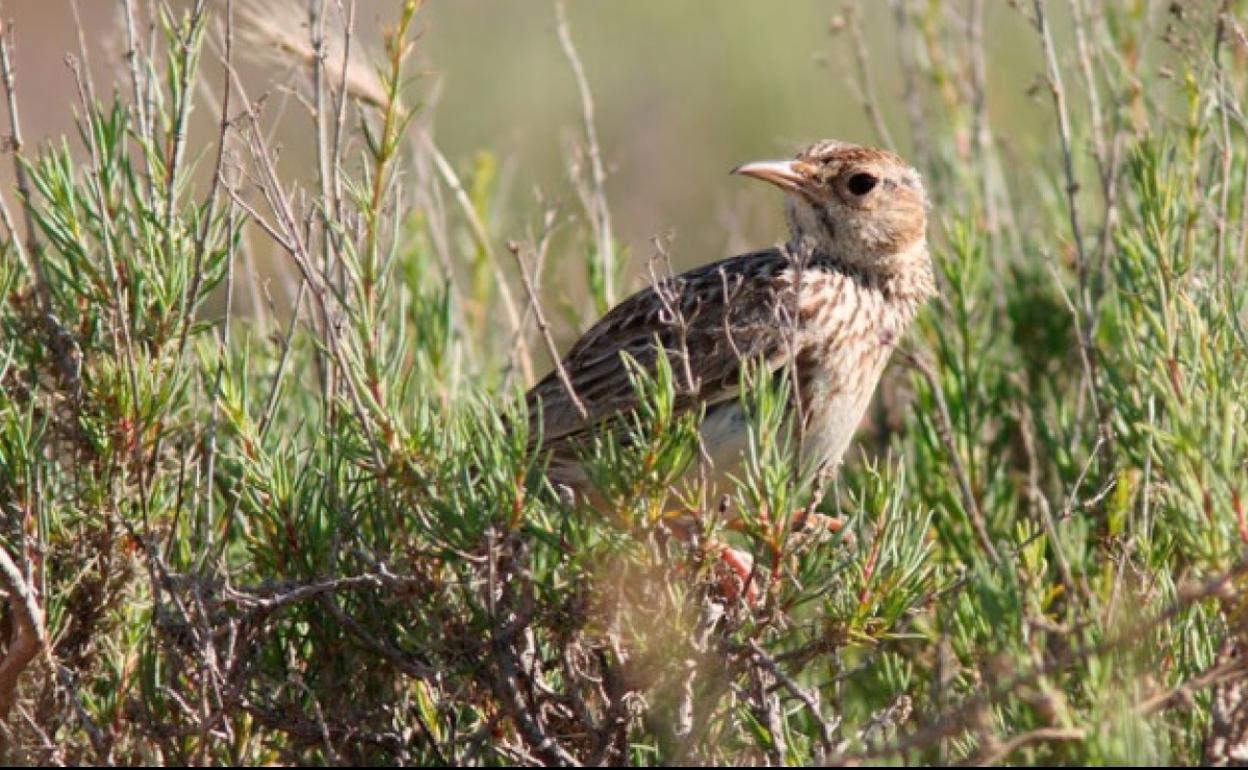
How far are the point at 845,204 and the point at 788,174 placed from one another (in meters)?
0.18

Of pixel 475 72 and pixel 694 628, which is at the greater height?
pixel 475 72

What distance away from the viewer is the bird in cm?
→ 409

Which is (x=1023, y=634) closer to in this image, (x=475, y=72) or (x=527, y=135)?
(x=527, y=135)

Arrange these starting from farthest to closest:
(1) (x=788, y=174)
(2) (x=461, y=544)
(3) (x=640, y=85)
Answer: (3) (x=640, y=85) < (1) (x=788, y=174) < (2) (x=461, y=544)

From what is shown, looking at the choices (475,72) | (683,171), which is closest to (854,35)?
(683,171)

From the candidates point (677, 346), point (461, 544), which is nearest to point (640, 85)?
point (677, 346)

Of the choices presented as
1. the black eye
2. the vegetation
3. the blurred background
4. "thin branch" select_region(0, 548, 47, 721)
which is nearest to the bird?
the black eye

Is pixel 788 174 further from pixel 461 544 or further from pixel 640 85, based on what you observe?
pixel 640 85

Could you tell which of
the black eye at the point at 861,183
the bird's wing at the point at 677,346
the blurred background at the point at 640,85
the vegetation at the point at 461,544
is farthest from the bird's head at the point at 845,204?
the blurred background at the point at 640,85

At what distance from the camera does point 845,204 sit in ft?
15.1

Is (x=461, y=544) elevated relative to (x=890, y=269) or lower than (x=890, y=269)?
lower

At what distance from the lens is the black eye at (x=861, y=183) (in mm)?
4621

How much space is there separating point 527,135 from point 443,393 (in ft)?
17.7

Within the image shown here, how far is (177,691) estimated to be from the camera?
3.32 m
